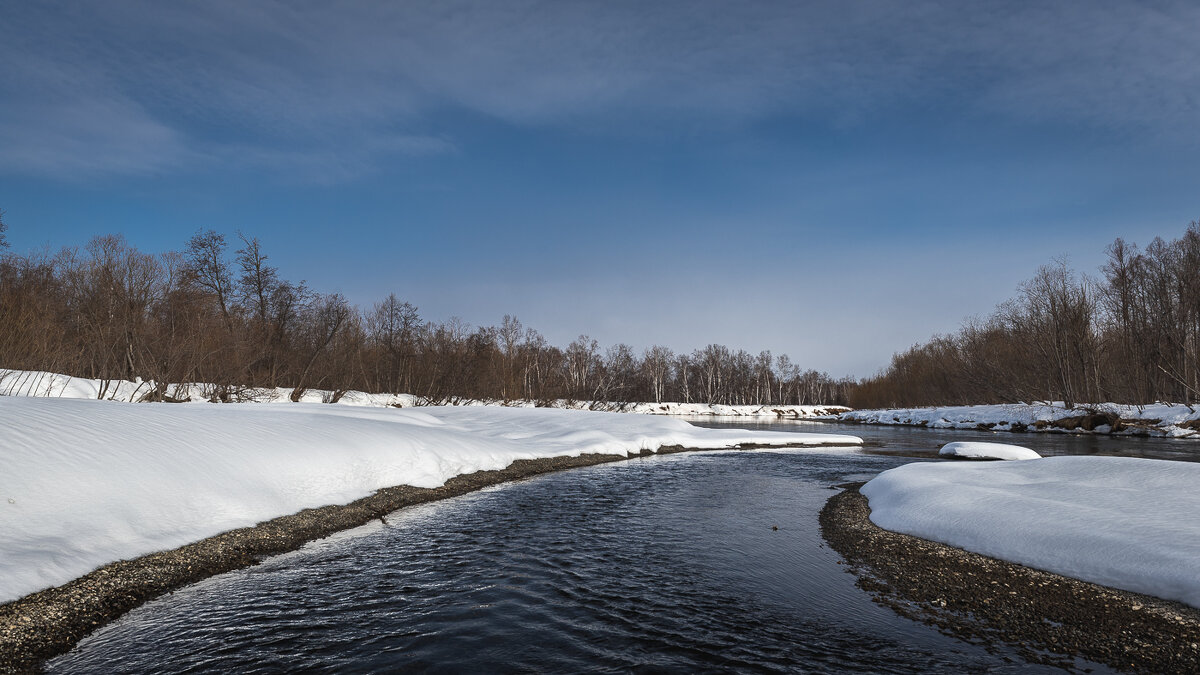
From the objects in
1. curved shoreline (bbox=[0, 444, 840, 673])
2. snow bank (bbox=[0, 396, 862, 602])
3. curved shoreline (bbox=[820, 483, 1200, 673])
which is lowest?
curved shoreline (bbox=[820, 483, 1200, 673])

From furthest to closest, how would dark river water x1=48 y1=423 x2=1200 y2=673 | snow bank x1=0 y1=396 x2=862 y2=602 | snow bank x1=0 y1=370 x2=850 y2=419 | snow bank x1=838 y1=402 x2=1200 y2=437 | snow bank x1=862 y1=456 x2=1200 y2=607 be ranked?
snow bank x1=838 y1=402 x2=1200 y2=437, snow bank x1=0 y1=370 x2=850 y2=419, snow bank x1=862 y1=456 x2=1200 y2=607, snow bank x1=0 y1=396 x2=862 y2=602, dark river water x1=48 y1=423 x2=1200 y2=673

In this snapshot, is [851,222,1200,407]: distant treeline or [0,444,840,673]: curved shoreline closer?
[0,444,840,673]: curved shoreline

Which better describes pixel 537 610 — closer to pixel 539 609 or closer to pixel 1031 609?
pixel 539 609

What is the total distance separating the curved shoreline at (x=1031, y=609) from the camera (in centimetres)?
646

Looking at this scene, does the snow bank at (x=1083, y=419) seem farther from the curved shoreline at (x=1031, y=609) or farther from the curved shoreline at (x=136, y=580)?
the curved shoreline at (x=136, y=580)

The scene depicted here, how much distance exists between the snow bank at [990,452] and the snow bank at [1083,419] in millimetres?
21059

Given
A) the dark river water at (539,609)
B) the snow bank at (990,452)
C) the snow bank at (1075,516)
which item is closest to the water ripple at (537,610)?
the dark river water at (539,609)

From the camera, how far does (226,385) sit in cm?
3419

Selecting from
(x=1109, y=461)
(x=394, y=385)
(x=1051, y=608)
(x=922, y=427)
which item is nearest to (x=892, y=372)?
(x=922, y=427)

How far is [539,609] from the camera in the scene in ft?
26.6

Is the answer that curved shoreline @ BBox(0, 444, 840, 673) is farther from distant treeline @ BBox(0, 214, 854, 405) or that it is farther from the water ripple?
distant treeline @ BBox(0, 214, 854, 405)

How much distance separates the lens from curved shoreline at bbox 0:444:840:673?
6.25m

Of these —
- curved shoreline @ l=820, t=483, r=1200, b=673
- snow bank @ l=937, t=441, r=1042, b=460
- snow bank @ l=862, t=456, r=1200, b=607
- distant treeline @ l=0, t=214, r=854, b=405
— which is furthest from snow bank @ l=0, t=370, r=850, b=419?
snow bank @ l=937, t=441, r=1042, b=460

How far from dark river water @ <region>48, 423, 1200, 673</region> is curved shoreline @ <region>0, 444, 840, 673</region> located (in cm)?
28
